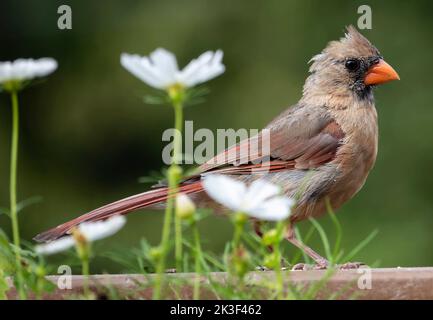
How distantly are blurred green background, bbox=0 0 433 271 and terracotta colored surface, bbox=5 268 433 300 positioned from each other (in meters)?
4.46

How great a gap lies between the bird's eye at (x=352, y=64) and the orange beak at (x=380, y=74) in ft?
0.21

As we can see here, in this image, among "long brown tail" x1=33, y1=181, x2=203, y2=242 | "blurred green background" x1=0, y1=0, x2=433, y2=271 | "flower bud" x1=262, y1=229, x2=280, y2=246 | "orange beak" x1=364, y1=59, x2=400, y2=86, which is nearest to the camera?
"flower bud" x1=262, y1=229, x2=280, y2=246

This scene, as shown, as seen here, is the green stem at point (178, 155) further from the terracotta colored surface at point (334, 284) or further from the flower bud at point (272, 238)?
the flower bud at point (272, 238)

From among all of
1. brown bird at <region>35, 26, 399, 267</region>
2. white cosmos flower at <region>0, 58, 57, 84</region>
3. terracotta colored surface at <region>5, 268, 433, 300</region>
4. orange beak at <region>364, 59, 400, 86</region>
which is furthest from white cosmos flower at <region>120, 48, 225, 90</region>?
orange beak at <region>364, 59, 400, 86</region>

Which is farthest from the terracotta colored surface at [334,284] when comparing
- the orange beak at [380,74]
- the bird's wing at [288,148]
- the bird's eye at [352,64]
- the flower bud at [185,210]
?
the bird's eye at [352,64]

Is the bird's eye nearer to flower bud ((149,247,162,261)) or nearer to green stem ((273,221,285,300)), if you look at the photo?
green stem ((273,221,285,300))

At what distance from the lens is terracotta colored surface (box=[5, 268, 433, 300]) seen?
208cm

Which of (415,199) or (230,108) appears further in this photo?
(230,108)

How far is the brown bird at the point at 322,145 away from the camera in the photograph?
3.77 metres

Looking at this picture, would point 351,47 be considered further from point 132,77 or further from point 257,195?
point 132,77

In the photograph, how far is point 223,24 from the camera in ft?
24.1
